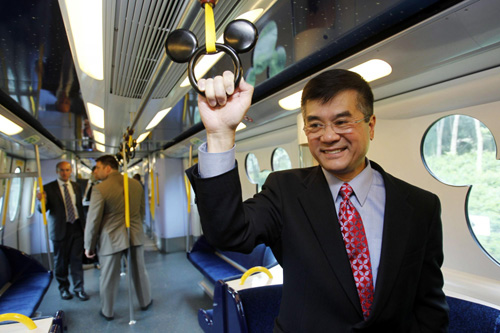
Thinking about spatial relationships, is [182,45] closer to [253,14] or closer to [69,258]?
[253,14]

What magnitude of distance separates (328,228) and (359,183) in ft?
0.80

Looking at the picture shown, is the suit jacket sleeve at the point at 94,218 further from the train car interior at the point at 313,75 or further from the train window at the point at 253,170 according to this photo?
the train window at the point at 253,170

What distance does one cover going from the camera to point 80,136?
6.50m

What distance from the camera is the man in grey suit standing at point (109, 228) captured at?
14.2 ft

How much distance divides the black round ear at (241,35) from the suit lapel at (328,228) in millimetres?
583

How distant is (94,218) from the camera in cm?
428

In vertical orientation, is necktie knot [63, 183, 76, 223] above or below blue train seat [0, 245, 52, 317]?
above

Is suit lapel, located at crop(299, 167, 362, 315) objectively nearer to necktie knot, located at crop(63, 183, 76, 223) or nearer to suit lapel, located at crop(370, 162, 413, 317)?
suit lapel, located at crop(370, 162, 413, 317)

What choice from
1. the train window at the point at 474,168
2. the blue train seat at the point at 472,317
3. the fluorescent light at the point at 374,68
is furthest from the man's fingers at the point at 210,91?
the train window at the point at 474,168

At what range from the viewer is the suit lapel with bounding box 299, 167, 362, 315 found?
3.24 feet

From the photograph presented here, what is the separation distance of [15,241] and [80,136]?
2439 millimetres

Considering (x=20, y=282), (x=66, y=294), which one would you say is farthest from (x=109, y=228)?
(x=66, y=294)

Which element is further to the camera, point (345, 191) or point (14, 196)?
point (14, 196)

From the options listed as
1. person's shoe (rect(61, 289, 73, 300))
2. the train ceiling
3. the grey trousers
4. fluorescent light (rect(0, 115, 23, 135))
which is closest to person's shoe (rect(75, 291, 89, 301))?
person's shoe (rect(61, 289, 73, 300))
